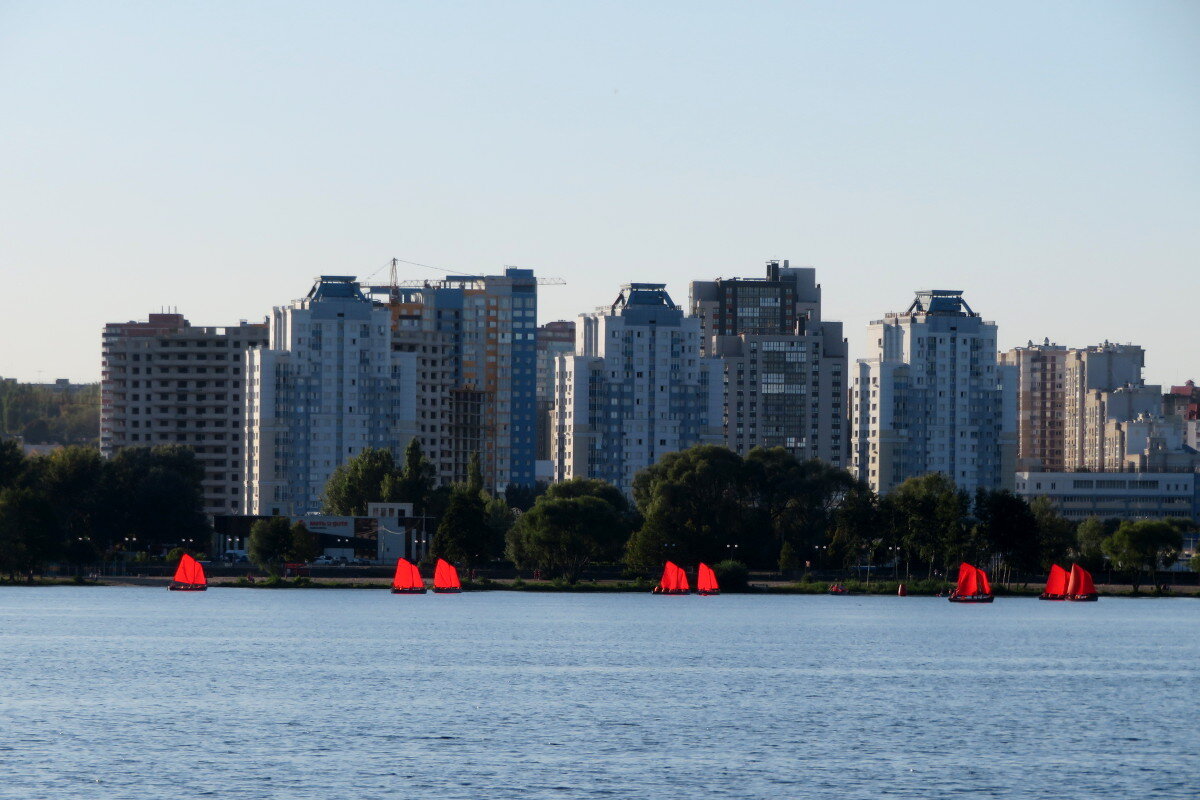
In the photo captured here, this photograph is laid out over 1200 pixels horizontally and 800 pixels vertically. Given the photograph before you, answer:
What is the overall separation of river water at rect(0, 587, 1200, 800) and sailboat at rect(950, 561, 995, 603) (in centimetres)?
2878

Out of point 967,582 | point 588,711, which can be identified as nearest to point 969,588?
point 967,582

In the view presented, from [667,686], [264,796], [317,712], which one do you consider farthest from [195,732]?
[667,686]

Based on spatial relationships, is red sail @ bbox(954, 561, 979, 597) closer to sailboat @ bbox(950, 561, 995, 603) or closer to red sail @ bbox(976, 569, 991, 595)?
sailboat @ bbox(950, 561, 995, 603)

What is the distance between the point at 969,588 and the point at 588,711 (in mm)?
104027

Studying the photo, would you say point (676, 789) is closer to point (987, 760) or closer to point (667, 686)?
point (987, 760)

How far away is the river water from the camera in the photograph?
75.6 meters

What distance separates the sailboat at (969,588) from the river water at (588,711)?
28.8 metres

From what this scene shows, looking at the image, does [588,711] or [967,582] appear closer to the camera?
[588,711]

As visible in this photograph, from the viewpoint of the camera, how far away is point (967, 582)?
195 meters

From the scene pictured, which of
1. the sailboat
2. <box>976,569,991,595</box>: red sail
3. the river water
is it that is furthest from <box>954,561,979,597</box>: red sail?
the river water

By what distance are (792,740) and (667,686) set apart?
2320 cm

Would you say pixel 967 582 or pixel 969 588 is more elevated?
pixel 967 582

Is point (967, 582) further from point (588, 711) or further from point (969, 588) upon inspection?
point (588, 711)

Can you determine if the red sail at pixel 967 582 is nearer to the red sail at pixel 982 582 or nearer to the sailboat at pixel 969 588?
the sailboat at pixel 969 588
